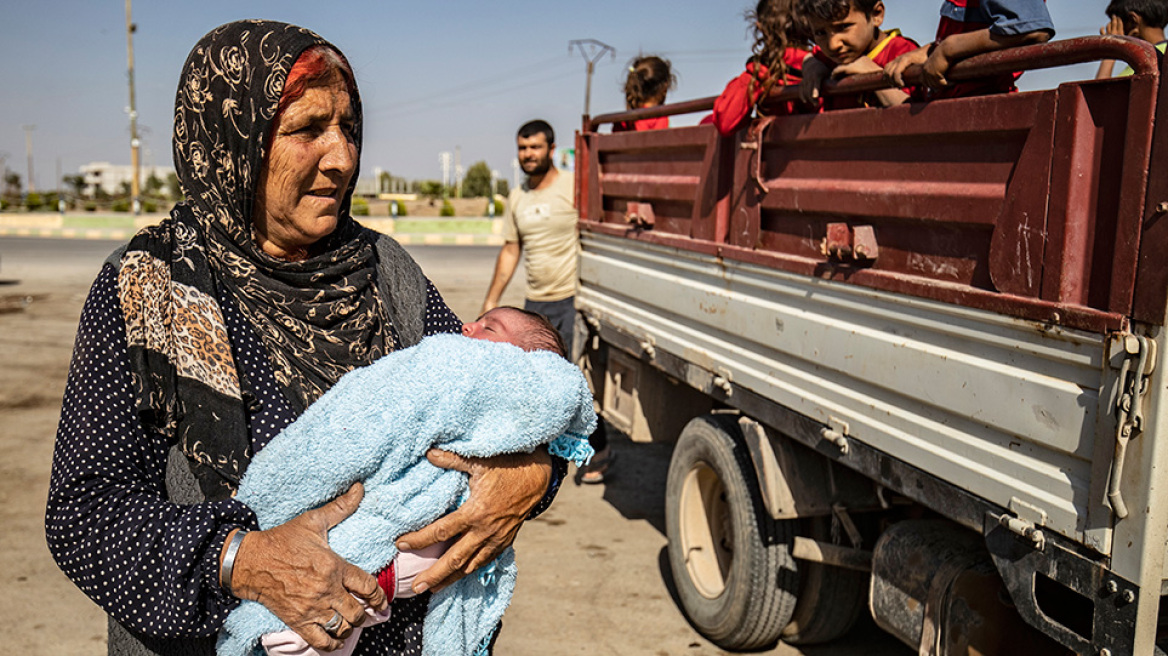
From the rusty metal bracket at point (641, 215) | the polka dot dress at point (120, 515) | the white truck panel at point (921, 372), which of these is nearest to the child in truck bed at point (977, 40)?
the white truck panel at point (921, 372)

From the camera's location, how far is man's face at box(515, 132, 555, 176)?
22.4 feet

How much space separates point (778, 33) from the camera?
363cm

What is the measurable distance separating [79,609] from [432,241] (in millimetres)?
23067

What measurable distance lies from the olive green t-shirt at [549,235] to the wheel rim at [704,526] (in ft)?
7.50

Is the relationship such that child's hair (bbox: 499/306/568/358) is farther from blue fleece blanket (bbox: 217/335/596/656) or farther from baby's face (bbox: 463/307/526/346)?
blue fleece blanket (bbox: 217/335/596/656)

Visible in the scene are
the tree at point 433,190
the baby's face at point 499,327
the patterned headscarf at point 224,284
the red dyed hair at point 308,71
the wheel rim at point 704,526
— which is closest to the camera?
the patterned headscarf at point 224,284

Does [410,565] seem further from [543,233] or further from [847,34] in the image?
[543,233]

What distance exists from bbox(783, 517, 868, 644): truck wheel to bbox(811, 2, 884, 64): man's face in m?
1.81

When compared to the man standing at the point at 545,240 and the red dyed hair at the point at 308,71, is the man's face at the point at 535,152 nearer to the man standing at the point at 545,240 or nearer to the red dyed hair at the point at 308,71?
the man standing at the point at 545,240

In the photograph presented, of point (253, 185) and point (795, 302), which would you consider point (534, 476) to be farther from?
point (795, 302)

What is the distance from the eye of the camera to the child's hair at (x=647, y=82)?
21.1 feet

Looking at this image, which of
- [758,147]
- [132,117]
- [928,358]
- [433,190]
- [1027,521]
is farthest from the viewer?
[433,190]

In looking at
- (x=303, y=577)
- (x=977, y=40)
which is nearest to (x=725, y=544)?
(x=977, y=40)

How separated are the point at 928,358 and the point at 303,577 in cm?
187
